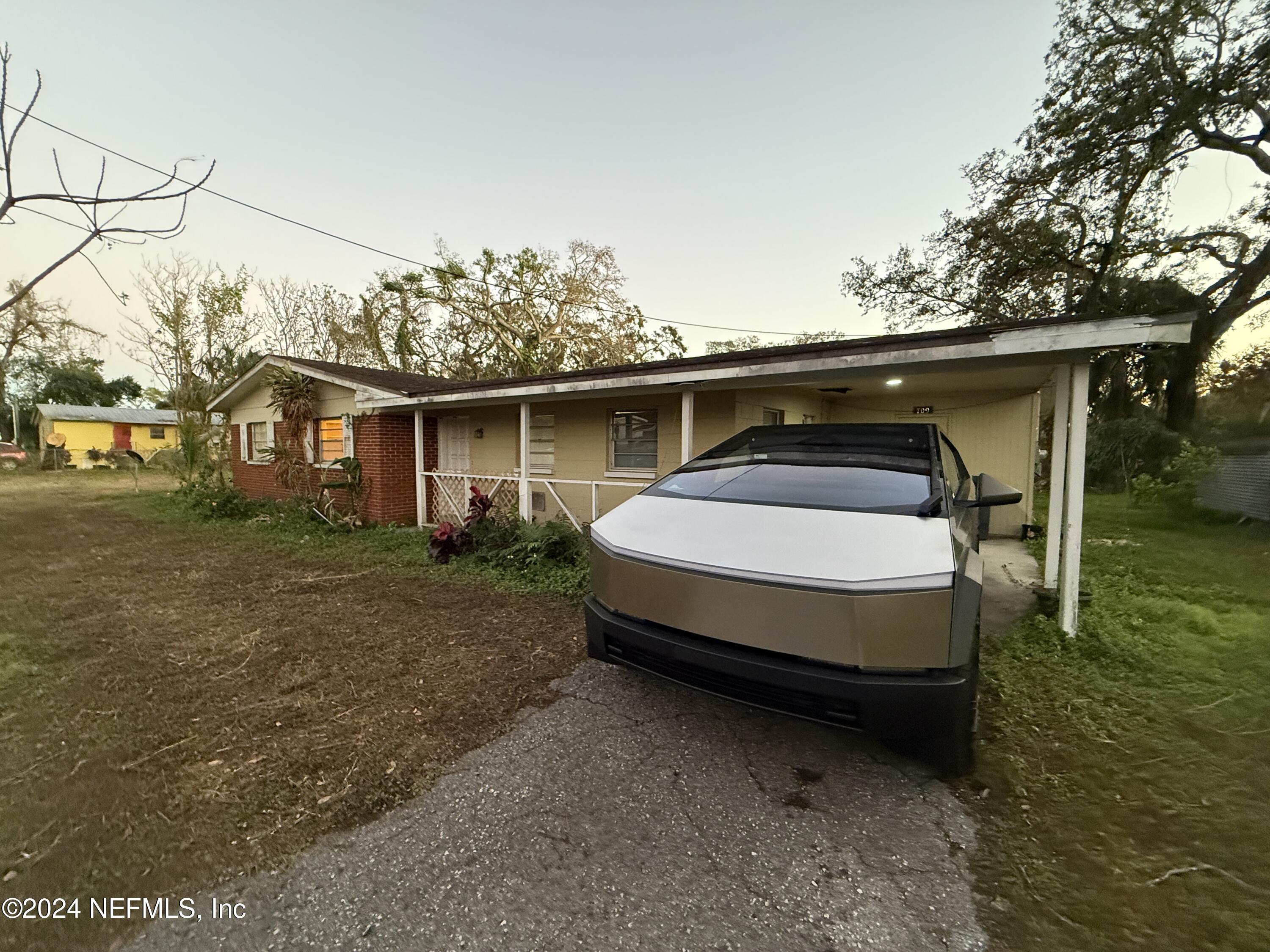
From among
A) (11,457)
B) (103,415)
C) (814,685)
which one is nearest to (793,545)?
(814,685)

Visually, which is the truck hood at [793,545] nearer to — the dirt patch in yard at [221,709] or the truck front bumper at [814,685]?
the truck front bumper at [814,685]

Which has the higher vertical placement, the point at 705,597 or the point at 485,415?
the point at 485,415

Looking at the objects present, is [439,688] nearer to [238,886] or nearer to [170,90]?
[238,886]

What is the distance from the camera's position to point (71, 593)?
5398mm

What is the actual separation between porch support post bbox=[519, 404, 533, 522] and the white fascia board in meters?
0.46

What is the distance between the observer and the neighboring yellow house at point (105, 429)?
30.1m

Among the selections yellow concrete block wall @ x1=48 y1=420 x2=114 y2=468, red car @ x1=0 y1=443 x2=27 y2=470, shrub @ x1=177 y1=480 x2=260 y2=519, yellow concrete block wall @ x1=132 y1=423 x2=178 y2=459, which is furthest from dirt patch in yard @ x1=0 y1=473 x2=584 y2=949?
yellow concrete block wall @ x1=48 y1=420 x2=114 y2=468

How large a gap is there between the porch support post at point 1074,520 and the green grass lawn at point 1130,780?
7.2 inches

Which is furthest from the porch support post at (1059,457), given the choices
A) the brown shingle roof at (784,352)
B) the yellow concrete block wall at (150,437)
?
the yellow concrete block wall at (150,437)

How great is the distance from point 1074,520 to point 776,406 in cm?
419

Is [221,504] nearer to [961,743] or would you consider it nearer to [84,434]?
[961,743]

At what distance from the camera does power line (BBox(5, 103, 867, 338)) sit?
15.0ft

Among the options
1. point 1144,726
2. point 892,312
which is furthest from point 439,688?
point 892,312

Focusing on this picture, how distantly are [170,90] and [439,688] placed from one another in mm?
7624
